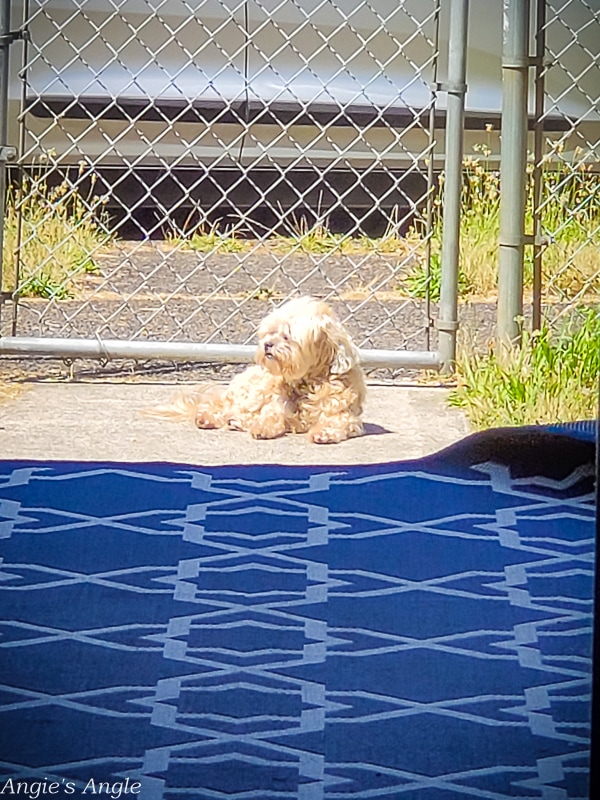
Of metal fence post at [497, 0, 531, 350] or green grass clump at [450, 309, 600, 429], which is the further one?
metal fence post at [497, 0, 531, 350]

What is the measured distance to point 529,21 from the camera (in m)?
4.37

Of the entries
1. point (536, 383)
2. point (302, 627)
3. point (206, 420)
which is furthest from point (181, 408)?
point (302, 627)

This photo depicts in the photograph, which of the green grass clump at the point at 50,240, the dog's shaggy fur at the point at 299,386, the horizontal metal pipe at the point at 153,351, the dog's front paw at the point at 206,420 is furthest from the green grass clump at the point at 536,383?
the green grass clump at the point at 50,240

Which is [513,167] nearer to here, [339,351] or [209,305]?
[339,351]

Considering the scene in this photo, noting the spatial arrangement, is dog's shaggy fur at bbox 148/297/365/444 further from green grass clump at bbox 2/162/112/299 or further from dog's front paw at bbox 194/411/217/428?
green grass clump at bbox 2/162/112/299

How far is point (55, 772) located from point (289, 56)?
187 inches

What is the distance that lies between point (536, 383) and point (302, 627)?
1659mm

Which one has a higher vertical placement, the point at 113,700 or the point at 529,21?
the point at 529,21

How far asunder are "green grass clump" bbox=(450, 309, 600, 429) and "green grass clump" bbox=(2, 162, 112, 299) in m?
1.85

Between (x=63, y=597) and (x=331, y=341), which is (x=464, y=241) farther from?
(x=63, y=597)

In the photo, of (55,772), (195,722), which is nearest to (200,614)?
(195,722)

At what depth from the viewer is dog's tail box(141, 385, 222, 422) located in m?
4.30

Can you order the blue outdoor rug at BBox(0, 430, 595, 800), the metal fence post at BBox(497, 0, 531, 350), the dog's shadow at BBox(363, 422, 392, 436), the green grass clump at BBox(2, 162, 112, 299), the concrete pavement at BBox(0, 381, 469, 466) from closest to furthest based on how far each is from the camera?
the blue outdoor rug at BBox(0, 430, 595, 800)
the concrete pavement at BBox(0, 381, 469, 466)
the dog's shadow at BBox(363, 422, 392, 436)
the metal fence post at BBox(497, 0, 531, 350)
the green grass clump at BBox(2, 162, 112, 299)

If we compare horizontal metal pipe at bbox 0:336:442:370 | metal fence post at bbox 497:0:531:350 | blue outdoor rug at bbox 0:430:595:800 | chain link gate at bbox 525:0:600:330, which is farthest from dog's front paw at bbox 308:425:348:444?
chain link gate at bbox 525:0:600:330
